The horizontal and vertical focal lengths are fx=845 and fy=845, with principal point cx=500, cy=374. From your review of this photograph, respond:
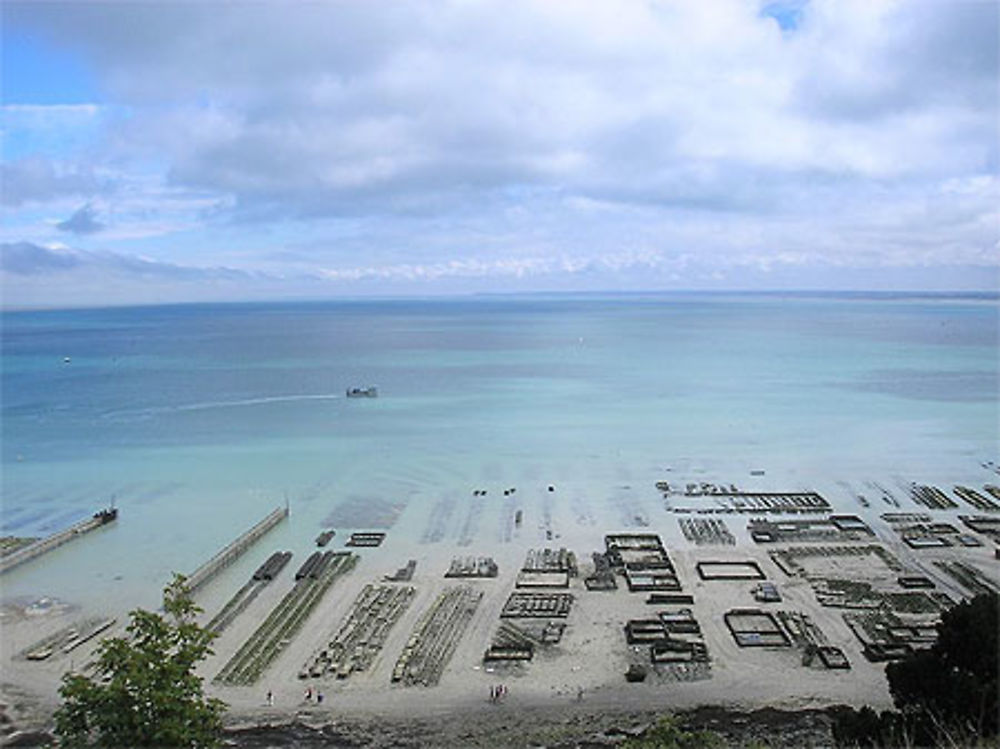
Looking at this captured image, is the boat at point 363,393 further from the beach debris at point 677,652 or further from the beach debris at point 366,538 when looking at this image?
the beach debris at point 677,652

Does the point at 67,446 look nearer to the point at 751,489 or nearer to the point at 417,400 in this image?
the point at 417,400

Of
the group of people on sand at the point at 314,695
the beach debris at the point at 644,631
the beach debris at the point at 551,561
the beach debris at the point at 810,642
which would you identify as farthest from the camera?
the beach debris at the point at 551,561

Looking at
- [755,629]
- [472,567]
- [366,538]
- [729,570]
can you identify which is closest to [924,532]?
[729,570]

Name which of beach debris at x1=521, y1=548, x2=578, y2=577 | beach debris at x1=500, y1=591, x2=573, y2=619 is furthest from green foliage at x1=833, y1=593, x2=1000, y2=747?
beach debris at x1=521, y1=548, x2=578, y2=577

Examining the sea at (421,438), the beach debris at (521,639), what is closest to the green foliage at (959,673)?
the beach debris at (521,639)

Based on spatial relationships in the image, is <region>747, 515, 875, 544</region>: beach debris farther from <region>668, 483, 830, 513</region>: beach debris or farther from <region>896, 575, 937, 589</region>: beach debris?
<region>896, 575, 937, 589</region>: beach debris

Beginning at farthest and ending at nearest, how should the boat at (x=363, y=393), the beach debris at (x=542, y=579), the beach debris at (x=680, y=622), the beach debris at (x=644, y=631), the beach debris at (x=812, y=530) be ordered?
the boat at (x=363, y=393)
the beach debris at (x=812, y=530)
the beach debris at (x=542, y=579)
the beach debris at (x=680, y=622)
the beach debris at (x=644, y=631)
